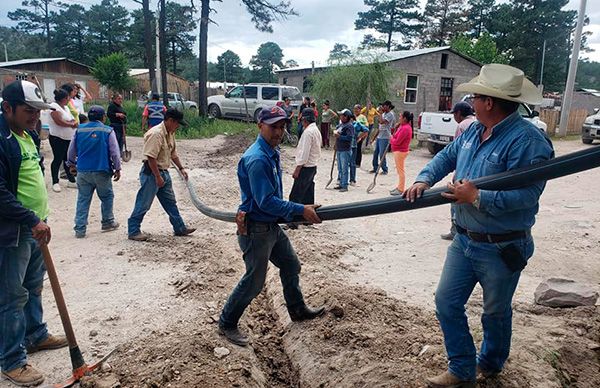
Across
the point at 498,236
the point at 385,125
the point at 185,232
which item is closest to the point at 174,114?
the point at 185,232

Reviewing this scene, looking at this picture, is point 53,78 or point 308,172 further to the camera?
point 53,78

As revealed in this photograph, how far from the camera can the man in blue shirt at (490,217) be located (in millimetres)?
2529

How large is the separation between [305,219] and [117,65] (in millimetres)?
30493

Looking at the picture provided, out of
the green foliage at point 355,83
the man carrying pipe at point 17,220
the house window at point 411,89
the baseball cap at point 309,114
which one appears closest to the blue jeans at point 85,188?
the baseball cap at point 309,114

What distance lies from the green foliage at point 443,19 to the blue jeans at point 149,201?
4759 centimetres

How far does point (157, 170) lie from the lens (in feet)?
19.9

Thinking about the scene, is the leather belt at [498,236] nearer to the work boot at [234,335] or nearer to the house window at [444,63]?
the work boot at [234,335]

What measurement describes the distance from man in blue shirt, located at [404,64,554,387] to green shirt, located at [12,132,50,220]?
2.68 metres

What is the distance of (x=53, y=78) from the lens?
39.0 meters

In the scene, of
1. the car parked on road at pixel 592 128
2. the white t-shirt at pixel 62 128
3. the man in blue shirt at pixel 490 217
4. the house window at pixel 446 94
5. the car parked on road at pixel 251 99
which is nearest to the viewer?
the man in blue shirt at pixel 490 217

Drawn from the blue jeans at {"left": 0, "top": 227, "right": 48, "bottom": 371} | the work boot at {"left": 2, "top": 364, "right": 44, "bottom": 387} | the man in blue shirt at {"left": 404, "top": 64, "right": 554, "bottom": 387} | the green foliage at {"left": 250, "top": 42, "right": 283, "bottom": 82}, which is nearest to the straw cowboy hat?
the man in blue shirt at {"left": 404, "top": 64, "right": 554, "bottom": 387}

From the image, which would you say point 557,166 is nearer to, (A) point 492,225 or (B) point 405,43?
(A) point 492,225

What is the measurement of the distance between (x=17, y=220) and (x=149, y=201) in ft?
10.5

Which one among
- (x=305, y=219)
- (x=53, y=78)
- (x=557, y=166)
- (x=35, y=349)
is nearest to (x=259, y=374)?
(x=305, y=219)
